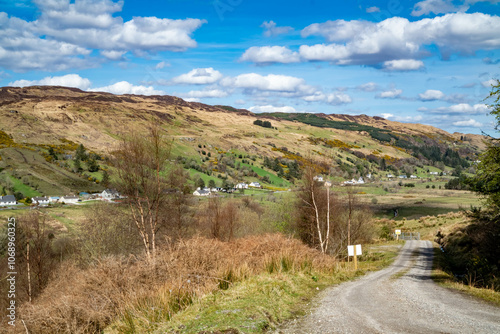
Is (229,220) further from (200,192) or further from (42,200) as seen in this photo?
(42,200)

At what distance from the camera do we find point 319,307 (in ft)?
32.0

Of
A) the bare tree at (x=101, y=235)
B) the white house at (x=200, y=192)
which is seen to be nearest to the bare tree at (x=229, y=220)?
the bare tree at (x=101, y=235)

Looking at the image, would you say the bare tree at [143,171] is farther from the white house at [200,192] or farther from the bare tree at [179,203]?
the white house at [200,192]

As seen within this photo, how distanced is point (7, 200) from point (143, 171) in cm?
6529

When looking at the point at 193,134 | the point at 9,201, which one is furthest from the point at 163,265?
the point at 193,134

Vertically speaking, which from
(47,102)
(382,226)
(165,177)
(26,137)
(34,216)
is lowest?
(382,226)

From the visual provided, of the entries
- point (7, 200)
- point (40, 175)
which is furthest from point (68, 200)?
point (40, 175)

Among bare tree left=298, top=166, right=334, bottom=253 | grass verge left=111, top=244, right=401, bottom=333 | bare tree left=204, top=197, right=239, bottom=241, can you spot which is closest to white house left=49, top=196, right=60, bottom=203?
bare tree left=204, top=197, right=239, bottom=241

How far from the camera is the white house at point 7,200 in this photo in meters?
66.6

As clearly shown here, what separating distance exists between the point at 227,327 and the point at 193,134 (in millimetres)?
181951

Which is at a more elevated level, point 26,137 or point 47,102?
point 47,102

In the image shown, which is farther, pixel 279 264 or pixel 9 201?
pixel 9 201

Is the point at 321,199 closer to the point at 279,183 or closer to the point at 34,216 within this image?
the point at 34,216

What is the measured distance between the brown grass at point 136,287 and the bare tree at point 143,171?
609 centimetres
